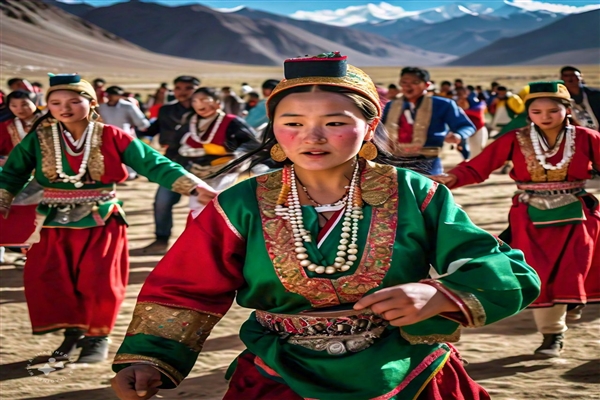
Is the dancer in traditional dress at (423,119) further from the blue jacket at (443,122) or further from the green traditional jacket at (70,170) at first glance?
the green traditional jacket at (70,170)

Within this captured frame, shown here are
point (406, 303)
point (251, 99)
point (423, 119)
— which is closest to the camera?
point (406, 303)

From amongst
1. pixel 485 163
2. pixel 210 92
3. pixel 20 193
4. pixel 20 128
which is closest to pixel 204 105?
pixel 210 92

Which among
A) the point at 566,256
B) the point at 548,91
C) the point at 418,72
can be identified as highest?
the point at 418,72

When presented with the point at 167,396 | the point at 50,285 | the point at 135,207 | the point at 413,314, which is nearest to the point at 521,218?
the point at 167,396

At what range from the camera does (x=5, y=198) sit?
197 inches

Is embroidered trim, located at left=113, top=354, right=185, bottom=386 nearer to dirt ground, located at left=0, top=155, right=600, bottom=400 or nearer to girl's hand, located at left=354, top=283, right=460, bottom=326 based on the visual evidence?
girl's hand, located at left=354, top=283, right=460, bottom=326

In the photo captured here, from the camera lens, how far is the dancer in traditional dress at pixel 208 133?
7.48 meters

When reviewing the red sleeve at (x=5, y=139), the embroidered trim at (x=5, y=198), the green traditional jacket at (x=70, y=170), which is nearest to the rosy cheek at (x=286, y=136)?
the green traditional jacket at (x=70, y=170)

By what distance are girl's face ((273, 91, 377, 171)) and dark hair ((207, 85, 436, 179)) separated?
2 centimetres

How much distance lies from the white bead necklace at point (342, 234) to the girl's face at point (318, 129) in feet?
0.44

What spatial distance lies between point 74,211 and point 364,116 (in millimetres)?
3123

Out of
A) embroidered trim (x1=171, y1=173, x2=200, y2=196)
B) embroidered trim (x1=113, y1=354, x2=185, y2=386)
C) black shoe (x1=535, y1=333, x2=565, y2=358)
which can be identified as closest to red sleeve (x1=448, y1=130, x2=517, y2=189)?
black shoe (x1=535, y1=333, x2=565, y2=358)

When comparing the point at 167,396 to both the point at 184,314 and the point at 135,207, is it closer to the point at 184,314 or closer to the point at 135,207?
the point at 184,314

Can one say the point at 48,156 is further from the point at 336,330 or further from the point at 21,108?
the point at 336,330
